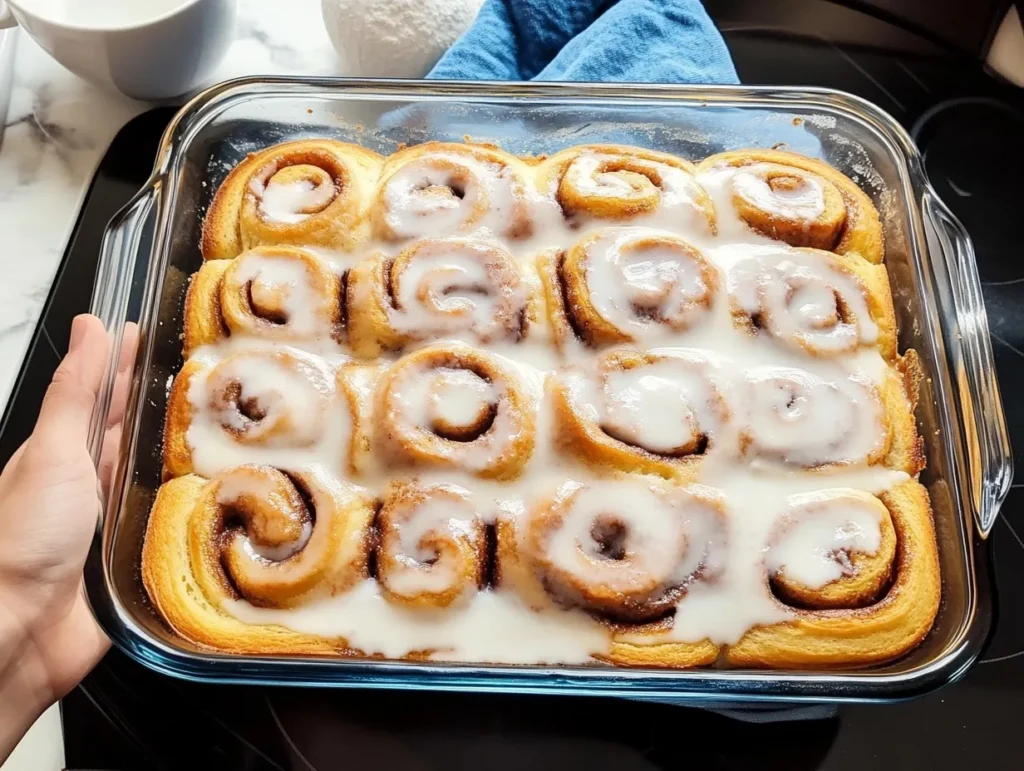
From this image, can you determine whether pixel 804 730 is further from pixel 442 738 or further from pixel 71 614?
pixel 71 614

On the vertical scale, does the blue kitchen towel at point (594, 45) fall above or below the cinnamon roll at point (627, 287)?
above

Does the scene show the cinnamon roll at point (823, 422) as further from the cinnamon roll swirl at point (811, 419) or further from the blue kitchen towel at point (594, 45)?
the blue kitchen towel at point (594, 45)

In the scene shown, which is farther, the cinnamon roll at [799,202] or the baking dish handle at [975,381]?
the cinnamon roll at [799,202]

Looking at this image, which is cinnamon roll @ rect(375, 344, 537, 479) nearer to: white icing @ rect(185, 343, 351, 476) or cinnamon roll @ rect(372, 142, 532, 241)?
white icing @ rect(185, 343, 351, 476)

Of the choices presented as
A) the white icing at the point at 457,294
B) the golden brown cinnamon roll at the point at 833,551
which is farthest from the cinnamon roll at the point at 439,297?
the golden brown cinnamon roll at the point at 833,551

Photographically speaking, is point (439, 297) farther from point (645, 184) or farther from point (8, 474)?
point (8, 474)

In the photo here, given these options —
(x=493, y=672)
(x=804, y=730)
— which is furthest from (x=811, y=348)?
(x=493, y=672)
